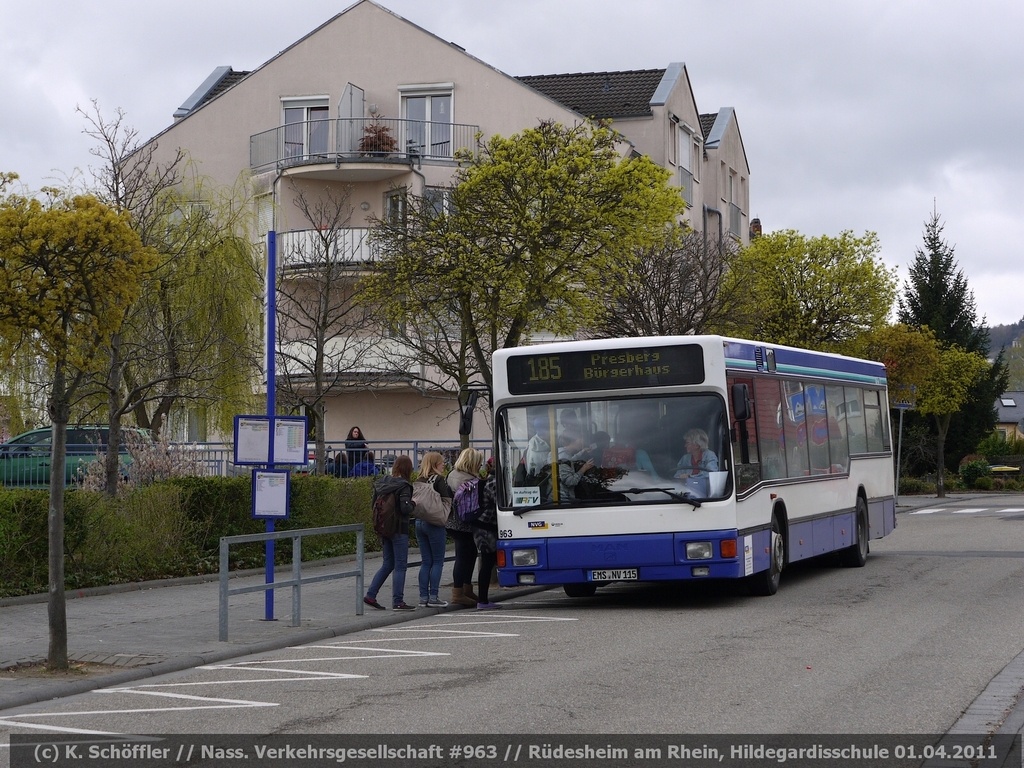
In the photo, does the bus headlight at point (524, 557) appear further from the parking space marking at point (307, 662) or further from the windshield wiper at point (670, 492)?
the windshield wiper at point (670, 492)

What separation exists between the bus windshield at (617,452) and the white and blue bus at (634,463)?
1 centimetres

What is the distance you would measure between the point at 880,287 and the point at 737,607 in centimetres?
2472

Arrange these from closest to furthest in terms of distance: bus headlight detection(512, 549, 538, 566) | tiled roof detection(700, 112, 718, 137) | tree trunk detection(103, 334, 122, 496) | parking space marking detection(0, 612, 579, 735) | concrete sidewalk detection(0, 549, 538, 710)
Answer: parking space marking detection(0, 612, 579, 735) < concrete sidewalk detection(0, 549, 538, 710) < bus headlight detection(512, 549, 538, 566) < tree trunk detection(103, 334, 122, 496) < tiled roof detection(700, 112, 718, 137)

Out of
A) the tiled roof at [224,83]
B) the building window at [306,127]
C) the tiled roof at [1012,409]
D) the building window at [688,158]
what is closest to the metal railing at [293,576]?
the building window at [306,127]

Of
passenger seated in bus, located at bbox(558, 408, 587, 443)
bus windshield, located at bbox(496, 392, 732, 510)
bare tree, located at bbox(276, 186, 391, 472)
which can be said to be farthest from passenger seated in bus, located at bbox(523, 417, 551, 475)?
bare tree, located at bbox(276, 186, 391, 472)

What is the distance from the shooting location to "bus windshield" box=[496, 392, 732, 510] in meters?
14.4

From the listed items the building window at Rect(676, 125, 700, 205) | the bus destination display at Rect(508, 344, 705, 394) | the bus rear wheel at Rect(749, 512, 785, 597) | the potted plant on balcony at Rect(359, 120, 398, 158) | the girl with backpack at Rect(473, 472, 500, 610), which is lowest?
the bus rear wheel at Rect(749, 512, 785, 597)

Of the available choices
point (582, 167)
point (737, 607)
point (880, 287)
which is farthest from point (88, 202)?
point (880, 287)

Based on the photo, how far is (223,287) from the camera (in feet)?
91.0

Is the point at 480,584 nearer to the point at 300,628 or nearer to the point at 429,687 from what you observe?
the point at 300,628

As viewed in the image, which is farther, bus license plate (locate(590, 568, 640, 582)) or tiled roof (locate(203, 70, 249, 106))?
tiled roof (locate(203, 70, 249, 106))

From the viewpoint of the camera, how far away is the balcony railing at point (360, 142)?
38.8m

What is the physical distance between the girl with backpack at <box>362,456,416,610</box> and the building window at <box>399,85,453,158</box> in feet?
82.4

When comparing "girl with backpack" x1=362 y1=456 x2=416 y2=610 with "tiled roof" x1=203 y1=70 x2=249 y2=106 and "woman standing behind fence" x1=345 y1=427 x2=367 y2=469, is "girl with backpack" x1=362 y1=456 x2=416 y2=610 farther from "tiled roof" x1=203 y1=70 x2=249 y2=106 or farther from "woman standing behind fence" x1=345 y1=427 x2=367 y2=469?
"tiled roof" x1=203 y1=70 x2=249 y2=106
